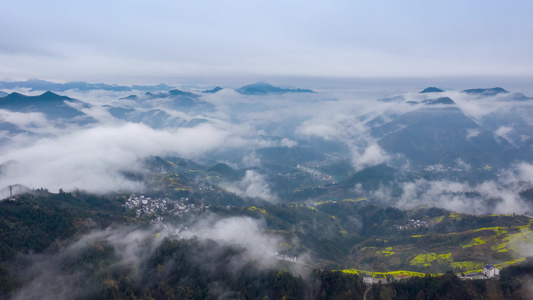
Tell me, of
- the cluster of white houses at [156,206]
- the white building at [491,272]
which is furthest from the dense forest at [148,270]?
the cluster of white houses at [156,206]

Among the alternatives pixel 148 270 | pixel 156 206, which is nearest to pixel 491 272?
pixel 148 270

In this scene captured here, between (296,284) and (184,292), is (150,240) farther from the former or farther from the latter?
(296,284)

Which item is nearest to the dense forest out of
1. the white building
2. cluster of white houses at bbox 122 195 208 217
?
the white building

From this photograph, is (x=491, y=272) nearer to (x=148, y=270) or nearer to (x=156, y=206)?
(x=148, y=270)

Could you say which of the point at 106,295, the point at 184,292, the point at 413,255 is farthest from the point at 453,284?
the point at 106,295

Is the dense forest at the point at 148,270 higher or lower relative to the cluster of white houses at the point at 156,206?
higher

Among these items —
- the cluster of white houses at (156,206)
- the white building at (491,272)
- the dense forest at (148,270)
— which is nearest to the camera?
the dense forest at (148,270)

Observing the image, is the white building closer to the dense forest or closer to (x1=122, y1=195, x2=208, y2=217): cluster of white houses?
the dense forest

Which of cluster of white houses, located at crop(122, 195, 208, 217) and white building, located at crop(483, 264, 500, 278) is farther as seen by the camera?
cluster of white houses, located at crop(122, 195, 208, 217)

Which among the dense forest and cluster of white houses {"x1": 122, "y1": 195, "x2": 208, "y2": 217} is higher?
the dense forest

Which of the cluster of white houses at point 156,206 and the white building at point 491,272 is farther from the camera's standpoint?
the cluster of white houses at point 156,206

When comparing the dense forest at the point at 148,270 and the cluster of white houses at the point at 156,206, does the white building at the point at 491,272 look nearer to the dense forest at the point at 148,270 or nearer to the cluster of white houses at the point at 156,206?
the dense forest at the point at 148,270

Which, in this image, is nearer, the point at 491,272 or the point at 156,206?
the point at 491,272
